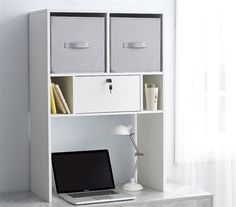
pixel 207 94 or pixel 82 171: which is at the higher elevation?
pixel 207 94

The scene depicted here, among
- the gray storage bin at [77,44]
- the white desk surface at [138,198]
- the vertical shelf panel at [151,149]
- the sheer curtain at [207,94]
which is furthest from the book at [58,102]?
the sheer curtain at [207,94]

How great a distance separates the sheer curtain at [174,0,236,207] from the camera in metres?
4.06

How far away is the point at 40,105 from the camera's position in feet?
11.7

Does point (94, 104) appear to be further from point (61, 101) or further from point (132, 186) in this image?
point (132, 186)

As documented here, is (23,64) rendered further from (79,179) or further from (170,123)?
(170,123)

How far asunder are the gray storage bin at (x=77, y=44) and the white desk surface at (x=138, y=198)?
76cm

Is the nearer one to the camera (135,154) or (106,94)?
(106,94)

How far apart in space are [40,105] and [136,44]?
26.6 inches

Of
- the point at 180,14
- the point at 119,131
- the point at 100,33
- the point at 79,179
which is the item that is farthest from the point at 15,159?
the point at 180,14

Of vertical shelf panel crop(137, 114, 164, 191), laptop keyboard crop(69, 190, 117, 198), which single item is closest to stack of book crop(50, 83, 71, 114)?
laptop keyboard crop(69, 190, 117, 198)

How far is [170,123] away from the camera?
4180mm

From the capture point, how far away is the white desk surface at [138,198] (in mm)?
3469

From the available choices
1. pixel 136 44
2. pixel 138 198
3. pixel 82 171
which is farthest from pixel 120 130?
pixel 136 44

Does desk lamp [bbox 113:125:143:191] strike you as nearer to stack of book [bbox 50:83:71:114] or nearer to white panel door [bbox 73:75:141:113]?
white panel door [bbox 73:75:141:113]
